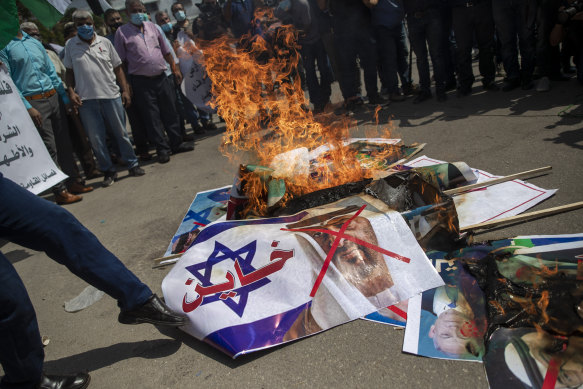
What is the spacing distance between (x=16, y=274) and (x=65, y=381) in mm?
720

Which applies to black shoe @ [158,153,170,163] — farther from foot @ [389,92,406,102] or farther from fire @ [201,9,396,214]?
foot @ [389,92,406,102]

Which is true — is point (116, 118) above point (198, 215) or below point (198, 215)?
above

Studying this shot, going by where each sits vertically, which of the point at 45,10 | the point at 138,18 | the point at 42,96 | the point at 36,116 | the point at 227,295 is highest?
the point at 45,10

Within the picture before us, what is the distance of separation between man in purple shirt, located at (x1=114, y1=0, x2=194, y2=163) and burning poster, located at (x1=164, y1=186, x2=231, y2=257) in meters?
2.49

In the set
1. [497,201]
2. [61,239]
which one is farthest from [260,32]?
[61,239]

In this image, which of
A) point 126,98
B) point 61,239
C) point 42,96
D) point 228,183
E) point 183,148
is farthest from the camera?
point 183,148

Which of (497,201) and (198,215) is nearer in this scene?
(497,201)

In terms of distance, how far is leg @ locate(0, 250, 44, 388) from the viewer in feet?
6.09

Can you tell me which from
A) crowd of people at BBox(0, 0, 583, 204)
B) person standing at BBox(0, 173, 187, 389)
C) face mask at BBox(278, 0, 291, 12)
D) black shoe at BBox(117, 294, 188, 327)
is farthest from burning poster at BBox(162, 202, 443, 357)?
face mask at BBox(278, 0, 291, 12)

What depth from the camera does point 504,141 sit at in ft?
14.5

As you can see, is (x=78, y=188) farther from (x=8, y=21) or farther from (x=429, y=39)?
(x=429, y=39)

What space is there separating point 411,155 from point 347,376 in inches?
123

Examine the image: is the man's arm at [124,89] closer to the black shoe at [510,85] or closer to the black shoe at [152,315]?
the black shoe at [152,315]

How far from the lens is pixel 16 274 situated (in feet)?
6.42
